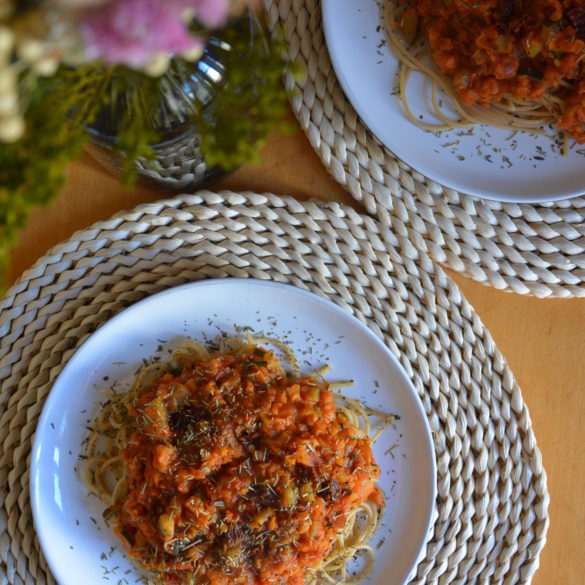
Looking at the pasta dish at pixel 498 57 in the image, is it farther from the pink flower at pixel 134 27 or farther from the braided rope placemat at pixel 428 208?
the pink flower at pixel 134 27

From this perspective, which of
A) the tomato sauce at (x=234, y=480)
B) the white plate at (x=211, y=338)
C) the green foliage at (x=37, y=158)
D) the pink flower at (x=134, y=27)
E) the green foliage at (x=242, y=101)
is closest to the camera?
the pink flower at (x=134, y=27)

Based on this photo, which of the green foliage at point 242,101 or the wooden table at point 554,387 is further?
the wooden table at point 554,387

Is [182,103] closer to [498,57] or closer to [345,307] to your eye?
[345,307]

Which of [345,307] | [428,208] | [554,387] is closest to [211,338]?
[345,307]

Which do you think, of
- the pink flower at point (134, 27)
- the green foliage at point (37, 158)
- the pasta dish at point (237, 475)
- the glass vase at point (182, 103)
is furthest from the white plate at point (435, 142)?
the pink flower at point (134, 27)

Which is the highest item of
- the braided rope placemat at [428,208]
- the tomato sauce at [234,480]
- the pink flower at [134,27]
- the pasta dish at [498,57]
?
the pasta dish at [498,57]

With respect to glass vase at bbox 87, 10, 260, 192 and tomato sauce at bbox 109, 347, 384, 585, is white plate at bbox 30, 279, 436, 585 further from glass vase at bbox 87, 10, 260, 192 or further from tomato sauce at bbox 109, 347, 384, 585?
glass vase at bbox 87, 10, 260, 192

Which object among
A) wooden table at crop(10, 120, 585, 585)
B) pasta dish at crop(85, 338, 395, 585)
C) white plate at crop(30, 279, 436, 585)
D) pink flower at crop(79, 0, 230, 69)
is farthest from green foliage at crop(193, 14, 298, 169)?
wooden table at crop(10, 120, 585, 585)

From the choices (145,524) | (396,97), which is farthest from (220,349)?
(396,97)
